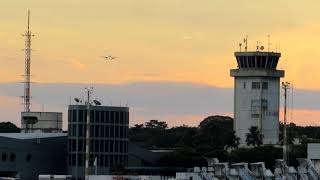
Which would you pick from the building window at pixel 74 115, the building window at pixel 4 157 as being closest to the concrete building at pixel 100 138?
the building window at pixel 74 115

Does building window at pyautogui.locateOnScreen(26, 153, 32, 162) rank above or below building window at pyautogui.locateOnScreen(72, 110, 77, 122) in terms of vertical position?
below

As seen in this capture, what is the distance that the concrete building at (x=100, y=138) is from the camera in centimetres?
18088

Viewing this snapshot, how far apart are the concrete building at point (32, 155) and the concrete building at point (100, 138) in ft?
12.6

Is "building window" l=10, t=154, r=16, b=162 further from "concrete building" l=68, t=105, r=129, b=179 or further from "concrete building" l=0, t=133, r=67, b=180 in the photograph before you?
"concrete building" l=68, t=105, r=129, b=179

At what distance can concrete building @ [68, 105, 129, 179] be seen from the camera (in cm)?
18088

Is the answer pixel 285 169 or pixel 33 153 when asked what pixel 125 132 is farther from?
pixel 285 169

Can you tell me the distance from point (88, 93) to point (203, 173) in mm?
23670

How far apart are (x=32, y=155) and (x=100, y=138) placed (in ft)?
40.4

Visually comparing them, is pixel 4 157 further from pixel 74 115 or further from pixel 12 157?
pixel 74 115

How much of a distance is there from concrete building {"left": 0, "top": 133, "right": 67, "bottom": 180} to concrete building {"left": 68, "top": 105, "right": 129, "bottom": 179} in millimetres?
3830

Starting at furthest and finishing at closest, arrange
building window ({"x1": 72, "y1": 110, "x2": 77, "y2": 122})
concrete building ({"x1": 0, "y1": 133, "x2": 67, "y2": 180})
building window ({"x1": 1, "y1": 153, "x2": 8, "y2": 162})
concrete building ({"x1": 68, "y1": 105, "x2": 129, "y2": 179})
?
building window ({"x1": 72, "y1": 110, "x2": 77, "y2": 122}) → concrete building ({"x1": 68, "y1": 105, "x2": 129, "y2": 179}) → concrete building ({"x1": 0, "y1": 133, "x2": 67, "y2": 180}) → building window ({"x1": 1, "y1": 153, "x2": 8, "y2": 162})

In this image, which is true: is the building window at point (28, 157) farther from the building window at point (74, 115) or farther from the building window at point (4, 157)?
the building window at point (74, 115)

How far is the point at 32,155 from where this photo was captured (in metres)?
179

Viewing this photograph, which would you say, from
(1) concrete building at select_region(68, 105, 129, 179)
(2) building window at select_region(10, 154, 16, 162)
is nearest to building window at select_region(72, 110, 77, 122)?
(1) concrete building at select_region(68, 105, 129, 179)
